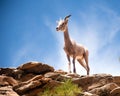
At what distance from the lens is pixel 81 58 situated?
30.0 metres

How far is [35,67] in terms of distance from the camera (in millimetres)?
25156

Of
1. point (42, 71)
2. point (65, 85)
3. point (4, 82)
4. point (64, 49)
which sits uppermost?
point (64, 49)

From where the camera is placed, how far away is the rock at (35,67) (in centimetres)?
2511

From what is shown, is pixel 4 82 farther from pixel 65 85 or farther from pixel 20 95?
pixel 65 85

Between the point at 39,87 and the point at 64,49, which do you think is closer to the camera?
the point at 39,87

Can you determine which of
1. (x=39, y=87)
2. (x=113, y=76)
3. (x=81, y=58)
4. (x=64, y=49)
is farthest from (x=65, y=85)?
Result: (x=81, y=58)

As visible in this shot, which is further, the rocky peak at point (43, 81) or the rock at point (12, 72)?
the rock at point (12, 72)

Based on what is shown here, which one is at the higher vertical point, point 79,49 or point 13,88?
point 79,49

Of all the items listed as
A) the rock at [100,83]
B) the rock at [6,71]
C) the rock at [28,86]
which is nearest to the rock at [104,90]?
the rock at [100,83]

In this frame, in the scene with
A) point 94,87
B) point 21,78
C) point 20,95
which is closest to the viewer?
point 20,95

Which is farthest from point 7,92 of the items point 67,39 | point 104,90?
point 67,39

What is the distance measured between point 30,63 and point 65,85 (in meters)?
6.66

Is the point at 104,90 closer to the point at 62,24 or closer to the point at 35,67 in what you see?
the point at 35,67

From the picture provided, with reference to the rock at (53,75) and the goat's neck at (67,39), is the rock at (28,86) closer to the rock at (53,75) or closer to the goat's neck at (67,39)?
the rock at (53,75)
